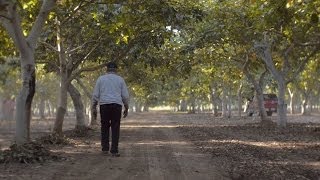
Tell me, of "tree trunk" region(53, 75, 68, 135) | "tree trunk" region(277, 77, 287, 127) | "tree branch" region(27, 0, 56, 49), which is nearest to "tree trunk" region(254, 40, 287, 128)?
"tree trunk" region(277, 77, 287, 127)

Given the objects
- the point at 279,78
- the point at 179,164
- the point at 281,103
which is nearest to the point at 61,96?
the point at 179,164

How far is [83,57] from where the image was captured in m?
17.8

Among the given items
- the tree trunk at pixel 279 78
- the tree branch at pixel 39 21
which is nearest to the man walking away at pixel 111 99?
the tree branch at pixel 39 21

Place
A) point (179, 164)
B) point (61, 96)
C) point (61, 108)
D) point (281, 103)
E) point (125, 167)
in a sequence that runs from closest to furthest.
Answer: point (125, 167)
point (179, 164)
point (61, 108)
point (61, 96)
point (281, 103)

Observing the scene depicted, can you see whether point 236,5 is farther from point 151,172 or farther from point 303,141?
point 151,172

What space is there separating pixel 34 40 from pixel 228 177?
5.19 meters

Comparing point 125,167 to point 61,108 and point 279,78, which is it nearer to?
point 61,108

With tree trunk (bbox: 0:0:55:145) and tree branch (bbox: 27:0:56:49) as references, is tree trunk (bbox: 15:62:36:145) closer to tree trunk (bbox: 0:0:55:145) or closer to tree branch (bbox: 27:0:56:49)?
tree trunk (bbox: 0:0:55:145)

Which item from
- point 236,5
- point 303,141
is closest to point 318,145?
point 303,141

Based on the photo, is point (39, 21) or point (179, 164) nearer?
point (179, 164)

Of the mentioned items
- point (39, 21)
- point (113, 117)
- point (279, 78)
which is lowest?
point (113, 117)

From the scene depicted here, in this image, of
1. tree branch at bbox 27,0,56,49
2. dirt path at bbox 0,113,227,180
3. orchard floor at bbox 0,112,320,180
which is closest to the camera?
dirt path at bbox 0,113,227,180

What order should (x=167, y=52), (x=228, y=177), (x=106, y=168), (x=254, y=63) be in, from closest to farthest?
(x=228, y=177) < (x=106, y=168) < (x=167, y=52) < (x=254, y=63)

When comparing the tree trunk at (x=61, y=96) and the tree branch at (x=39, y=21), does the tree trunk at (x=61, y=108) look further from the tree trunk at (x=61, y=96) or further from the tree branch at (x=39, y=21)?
the tree branch at (x=39, y=21)
